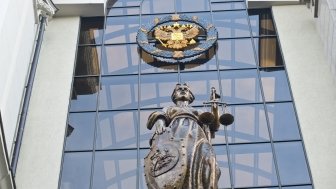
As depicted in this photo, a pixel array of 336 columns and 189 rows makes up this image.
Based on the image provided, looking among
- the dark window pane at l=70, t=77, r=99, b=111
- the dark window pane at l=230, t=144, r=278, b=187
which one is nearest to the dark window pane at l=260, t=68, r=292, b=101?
the dark window pane at l=230, t=144, r=278, b=187

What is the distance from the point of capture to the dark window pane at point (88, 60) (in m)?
31.5

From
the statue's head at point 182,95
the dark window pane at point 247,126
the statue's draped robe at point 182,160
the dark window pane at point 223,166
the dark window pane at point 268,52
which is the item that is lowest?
the statue's draped robe at point 182,160

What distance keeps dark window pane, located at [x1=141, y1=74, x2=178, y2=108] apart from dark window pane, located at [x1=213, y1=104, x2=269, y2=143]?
2.09 meters

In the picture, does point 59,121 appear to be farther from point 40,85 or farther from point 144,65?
point 144,65

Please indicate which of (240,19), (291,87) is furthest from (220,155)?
(240,19)

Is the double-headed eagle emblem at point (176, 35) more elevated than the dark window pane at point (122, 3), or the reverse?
the dark window pane at point (122, 3)

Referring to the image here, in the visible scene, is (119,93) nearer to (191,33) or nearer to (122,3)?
(191,33)

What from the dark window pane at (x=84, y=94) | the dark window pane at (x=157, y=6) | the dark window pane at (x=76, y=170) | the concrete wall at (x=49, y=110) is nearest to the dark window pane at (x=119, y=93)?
the dark window pane at (x=84, y=94)

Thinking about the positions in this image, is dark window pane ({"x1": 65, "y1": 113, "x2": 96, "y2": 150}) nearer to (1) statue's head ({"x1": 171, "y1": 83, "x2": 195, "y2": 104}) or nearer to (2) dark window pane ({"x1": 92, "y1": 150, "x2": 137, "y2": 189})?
(2) dark window pane ({"x1": 92, "y1": 150, "x2": 137, "y2": 189})

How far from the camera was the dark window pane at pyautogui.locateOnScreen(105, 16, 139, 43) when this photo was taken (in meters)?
33.4

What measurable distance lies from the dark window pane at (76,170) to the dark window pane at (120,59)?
4.33 m

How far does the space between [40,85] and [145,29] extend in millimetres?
4742

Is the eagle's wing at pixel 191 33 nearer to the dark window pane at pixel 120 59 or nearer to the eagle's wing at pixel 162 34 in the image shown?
the eagle's wing at pixel 162 34

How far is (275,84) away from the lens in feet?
99.6
